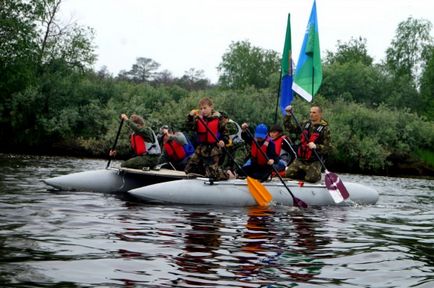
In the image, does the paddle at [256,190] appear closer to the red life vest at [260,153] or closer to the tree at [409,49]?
the red life vest at [260,153]

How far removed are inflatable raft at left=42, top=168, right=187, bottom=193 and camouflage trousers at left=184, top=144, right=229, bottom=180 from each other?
300 millimetres

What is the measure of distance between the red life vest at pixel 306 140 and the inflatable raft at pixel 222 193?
661 mm

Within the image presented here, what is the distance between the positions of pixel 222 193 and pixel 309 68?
14.4 feet

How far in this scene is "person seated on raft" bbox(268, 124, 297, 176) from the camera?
12.5 meters

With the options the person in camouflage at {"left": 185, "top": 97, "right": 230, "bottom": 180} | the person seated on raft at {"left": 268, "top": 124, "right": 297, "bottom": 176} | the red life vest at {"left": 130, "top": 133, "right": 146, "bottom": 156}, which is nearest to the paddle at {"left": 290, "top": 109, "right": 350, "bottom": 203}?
the person seated on raft at {"left": 268, "top": 124, "right": 297, "bottom": 176}

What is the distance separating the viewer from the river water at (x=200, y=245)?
5.54 m

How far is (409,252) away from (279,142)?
17.3 ft

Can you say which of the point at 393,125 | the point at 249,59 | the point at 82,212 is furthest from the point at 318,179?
the point at 249,59

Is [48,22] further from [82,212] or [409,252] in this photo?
[409,252]

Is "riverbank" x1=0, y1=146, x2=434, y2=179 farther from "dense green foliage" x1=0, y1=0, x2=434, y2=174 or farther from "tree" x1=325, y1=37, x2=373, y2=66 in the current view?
"tree" x1=325, y1=37, x2=373, y2=66

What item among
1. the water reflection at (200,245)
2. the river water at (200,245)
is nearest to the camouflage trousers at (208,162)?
the river water at (200,245)

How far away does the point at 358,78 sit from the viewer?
186 ft

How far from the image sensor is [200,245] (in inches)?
282

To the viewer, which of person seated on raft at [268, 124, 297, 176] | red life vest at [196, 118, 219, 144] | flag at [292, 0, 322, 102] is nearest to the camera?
red life vest at [196, 118, 219, 144]
